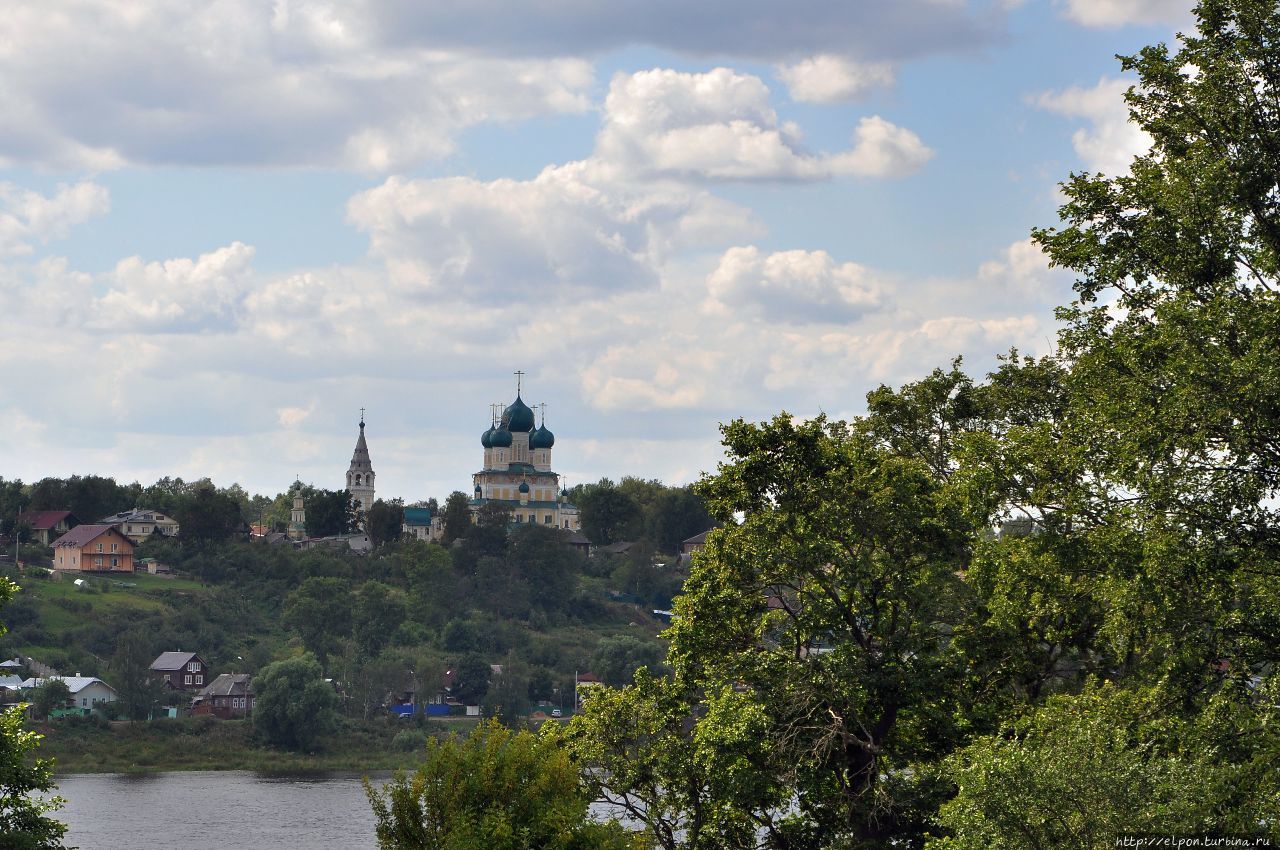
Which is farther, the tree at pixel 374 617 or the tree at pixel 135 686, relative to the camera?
the tree at pixel 374 617

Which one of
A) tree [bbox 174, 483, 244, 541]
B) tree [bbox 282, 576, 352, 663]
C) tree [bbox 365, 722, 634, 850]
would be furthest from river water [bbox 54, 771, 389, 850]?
tree [bbox 174, 483, 244, 541]

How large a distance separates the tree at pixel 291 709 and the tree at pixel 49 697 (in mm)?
10668

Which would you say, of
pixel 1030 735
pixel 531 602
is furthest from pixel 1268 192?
pixel 531 602

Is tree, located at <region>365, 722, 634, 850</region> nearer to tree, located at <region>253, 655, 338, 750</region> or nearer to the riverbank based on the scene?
the riverbank

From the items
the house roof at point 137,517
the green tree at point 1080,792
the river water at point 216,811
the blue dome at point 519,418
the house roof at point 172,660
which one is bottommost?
the river water at point 216,811

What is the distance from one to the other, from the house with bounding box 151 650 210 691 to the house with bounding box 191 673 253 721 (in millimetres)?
1126

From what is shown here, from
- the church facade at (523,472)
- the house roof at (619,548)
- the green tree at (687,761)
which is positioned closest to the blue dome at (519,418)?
the church facade at (523,472)

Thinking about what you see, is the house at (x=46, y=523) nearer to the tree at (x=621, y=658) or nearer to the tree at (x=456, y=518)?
the tree at (x=456, y=518)

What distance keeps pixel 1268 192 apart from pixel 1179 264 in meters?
1.39

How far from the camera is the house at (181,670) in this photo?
106 m

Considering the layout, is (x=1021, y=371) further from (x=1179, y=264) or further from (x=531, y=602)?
(x=531, y=602)

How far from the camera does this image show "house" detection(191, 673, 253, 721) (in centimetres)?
10431

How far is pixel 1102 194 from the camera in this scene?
22594 millimetres

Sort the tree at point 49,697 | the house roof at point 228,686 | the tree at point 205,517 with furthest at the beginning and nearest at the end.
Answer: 1. the tree at point 205,517
2. the house roof at point 228,686
3. the tree at point 49,697
